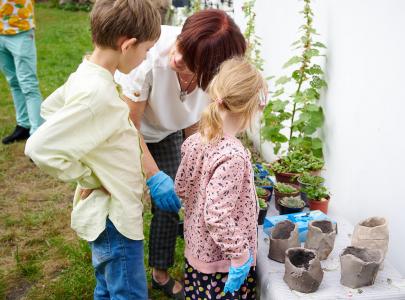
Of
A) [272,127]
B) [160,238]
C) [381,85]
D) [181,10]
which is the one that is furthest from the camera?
[181,10]

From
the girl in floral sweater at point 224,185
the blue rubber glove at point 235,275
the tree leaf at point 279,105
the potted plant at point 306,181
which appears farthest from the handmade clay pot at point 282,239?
the tree leaf at point 279,105

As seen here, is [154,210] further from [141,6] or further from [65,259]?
[141,6]

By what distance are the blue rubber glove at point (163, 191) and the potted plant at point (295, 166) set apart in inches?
38.1

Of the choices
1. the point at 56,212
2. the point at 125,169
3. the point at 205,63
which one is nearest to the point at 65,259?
the point at 56,212

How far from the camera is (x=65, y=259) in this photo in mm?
2742

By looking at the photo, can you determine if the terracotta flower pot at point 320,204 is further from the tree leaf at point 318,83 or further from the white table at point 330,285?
the tree leaf at point 318,83

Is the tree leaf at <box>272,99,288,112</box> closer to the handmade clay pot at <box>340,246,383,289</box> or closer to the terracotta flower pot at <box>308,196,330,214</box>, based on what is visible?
the terracotta flower pot at <box>308,196,330,214</box>

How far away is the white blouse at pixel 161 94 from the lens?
201cm

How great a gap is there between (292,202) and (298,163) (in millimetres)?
370

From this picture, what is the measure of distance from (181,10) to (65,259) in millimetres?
3616

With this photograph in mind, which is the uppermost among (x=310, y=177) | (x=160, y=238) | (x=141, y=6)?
(x=141, y=6)

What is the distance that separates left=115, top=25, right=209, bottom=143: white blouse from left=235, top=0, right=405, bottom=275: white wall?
757 millimetres

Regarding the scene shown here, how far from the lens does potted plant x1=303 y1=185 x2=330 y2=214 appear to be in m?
2.38

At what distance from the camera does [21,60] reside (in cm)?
405
